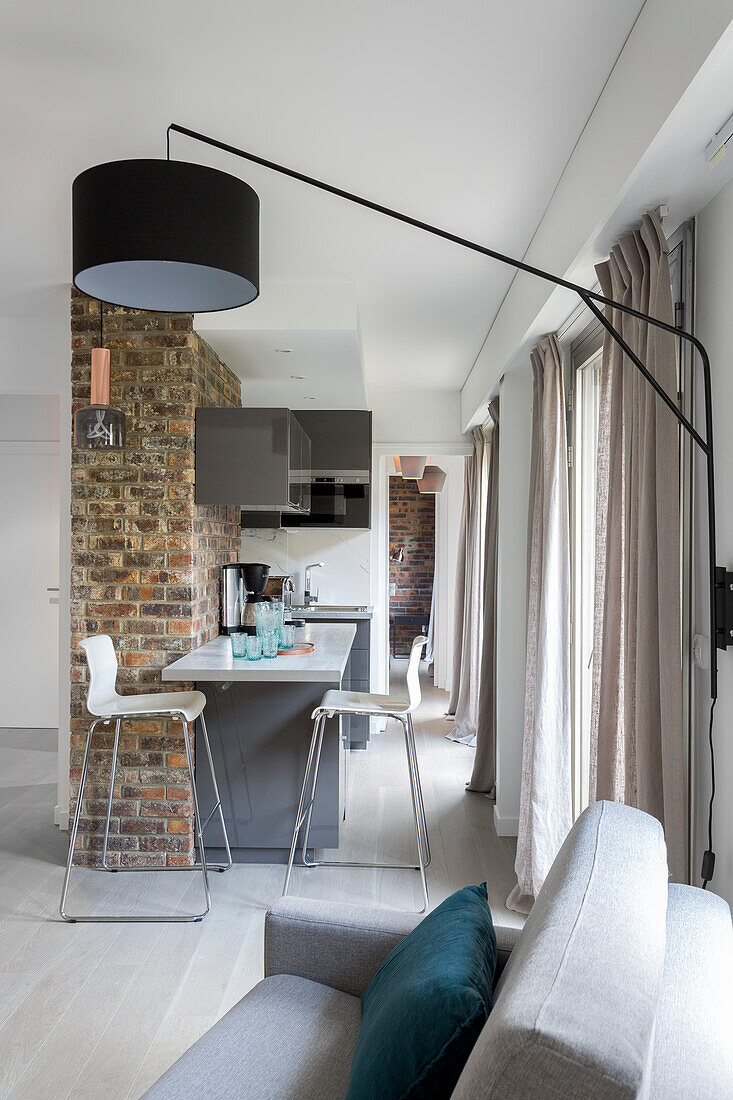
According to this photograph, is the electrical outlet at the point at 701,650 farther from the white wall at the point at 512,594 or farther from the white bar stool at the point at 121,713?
the white wall at the point at 512,594

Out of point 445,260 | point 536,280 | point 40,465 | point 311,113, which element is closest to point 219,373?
point 445,260

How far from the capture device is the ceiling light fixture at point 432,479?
8.49 m

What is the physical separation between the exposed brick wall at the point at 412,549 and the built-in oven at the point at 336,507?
13.6ft

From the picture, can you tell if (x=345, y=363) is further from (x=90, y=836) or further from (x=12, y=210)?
A: (x=90, y=836)

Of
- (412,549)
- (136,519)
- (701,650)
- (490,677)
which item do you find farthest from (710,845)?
(412,549)

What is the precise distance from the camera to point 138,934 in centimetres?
304

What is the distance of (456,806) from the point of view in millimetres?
4598

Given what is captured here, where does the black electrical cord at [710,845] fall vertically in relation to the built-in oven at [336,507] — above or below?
below

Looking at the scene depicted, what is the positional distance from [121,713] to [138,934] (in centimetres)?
82

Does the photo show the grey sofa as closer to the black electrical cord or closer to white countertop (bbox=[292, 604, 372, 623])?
the black electrical cord

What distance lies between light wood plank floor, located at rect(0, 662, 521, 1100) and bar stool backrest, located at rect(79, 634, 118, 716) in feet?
2.59

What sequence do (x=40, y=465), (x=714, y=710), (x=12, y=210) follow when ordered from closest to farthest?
(x=714, y=710)
(x=12, y=210)
(x=40, y=465)

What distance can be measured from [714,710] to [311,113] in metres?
1.89

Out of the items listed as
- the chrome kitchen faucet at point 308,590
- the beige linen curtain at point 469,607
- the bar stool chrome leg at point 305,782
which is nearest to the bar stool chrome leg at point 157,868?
the bar stool chrome leg at point 305,782
